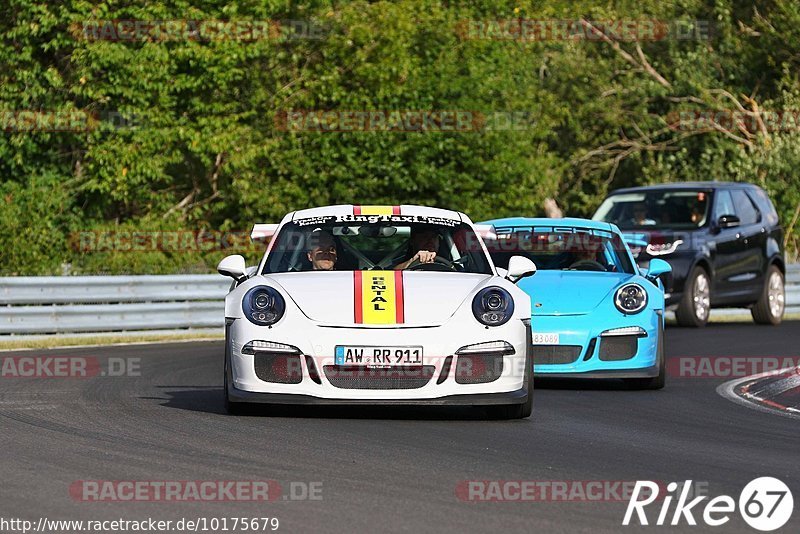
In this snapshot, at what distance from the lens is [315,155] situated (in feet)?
94.8

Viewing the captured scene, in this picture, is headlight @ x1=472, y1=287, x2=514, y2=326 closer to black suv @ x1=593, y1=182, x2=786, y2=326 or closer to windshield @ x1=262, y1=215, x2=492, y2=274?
windshield @ x1=262, y1=215, x2=492, y2=274

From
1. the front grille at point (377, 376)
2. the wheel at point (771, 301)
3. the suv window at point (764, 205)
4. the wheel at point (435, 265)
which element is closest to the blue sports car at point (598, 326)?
the wheel at point (435, 265)

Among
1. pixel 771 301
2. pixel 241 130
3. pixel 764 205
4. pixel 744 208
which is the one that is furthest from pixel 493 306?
pixel 241 130

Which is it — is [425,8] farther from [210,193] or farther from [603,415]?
[603,415]

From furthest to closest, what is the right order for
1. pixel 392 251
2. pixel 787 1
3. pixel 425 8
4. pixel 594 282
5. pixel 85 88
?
pixel 787 1
pixel 425 8
pixel 85 88
pixel 594 282
pixel 392 251

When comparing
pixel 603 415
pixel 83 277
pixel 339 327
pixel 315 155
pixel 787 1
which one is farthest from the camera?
pixel 787 1

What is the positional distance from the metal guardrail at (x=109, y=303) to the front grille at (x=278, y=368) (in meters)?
9.30

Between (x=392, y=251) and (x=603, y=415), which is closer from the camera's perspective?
(x=603, y=415)

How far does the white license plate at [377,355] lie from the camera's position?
9211 mm

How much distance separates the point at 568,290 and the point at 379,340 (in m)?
3.30

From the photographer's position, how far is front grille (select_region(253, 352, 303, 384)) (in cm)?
932

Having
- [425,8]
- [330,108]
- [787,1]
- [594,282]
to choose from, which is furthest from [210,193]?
[594,282]

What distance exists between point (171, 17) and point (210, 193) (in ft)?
16.2

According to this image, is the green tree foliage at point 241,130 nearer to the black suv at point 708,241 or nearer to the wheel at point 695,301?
the black suv at point 708,241
